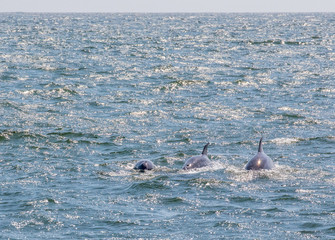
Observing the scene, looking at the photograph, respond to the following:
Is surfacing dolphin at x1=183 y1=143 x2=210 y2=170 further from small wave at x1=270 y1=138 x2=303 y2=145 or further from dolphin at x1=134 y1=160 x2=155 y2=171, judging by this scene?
small wave at x1=270 y1=138 x2=303 y2=145

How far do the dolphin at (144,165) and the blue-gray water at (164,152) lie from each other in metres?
0.30

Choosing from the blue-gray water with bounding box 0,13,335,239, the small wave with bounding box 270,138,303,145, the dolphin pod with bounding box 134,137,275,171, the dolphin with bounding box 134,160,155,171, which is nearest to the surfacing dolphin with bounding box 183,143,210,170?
the dolphin pod with bounding box 134,137,275,171

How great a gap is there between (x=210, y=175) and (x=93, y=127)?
8307 mm

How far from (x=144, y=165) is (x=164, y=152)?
111 inches


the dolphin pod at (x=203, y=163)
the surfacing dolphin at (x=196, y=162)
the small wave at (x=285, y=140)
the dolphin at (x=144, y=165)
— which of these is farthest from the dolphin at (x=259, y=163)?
the small wave at (x=285, y=140)

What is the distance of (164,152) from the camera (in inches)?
896

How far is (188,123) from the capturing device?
27547 millimetres

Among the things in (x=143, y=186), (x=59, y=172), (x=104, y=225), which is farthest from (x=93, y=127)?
(x=104, y=225)

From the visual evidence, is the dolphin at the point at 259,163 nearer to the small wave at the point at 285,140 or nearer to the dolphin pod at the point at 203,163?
the dolphin pod at the point at 203,163

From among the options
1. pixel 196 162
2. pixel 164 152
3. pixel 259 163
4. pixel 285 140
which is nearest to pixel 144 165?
pixel 196 162

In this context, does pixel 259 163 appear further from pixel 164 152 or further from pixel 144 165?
pixel 164 152

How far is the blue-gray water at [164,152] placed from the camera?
15.4 meters

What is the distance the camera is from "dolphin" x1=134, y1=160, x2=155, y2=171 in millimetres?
19969

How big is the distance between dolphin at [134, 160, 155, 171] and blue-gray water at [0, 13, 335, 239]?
1.00ft
